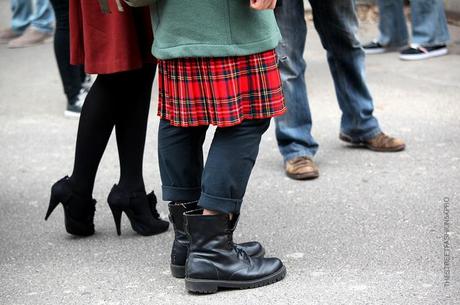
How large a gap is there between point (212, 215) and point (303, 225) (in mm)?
754

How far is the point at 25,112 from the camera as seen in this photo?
5672 mm

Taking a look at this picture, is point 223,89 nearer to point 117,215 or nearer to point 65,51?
point 117,215

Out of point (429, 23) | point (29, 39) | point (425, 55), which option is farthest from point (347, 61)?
point (29, 39)

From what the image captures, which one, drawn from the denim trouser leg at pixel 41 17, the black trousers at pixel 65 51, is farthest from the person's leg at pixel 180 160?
the denim trouser leg at pixel 41 17

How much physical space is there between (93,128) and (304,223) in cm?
91

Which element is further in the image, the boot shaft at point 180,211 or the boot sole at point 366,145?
the boot sole at point 366,145

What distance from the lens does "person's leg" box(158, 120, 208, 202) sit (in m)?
2.96

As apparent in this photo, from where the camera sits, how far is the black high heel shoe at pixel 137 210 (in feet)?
11.3

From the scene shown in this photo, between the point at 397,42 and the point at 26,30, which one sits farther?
the point at 26,30

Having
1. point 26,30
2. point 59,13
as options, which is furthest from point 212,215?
point 26,30

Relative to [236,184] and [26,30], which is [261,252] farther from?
[26,30]

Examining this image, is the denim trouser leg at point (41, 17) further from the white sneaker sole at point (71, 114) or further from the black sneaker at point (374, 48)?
the black sneaker at point (374, 48)

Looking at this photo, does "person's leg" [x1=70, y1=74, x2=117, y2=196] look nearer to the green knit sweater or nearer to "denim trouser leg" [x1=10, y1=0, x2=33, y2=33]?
the green knit sweater

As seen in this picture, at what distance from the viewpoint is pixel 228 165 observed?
113 inches
